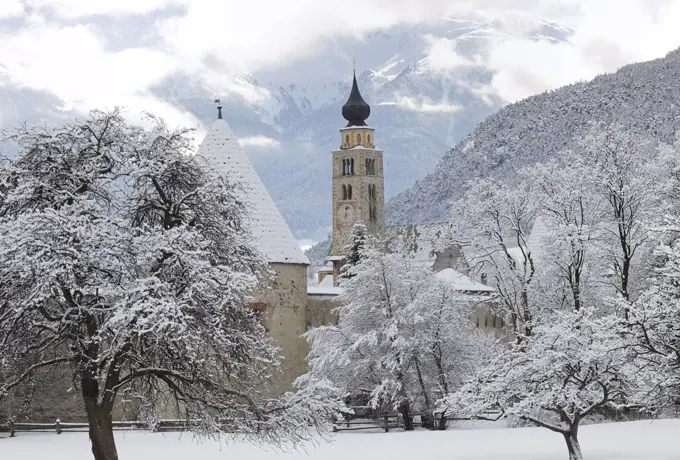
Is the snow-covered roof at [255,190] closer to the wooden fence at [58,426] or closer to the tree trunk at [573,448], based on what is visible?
the wooden fence at [58,426]

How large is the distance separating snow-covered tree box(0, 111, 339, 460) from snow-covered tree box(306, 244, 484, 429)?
15.1 metres

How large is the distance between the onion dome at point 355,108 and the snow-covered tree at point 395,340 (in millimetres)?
74637

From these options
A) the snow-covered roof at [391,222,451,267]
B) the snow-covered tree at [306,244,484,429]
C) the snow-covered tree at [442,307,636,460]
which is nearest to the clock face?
the snow-covered roof at [391,222,451,267]

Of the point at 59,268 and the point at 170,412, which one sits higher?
the point at 59,268

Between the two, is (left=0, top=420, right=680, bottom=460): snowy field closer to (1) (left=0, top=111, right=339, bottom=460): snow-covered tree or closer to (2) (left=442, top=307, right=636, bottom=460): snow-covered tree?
(2) (left=442, top=307, right=636, bottom=460): snow-covered tree

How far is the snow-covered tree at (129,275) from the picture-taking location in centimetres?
1362

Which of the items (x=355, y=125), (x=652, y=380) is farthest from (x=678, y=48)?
(x=652, y=380)

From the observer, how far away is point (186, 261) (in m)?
14.0

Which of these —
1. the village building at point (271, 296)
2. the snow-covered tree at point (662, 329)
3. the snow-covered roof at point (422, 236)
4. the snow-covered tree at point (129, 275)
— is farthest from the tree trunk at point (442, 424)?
the snow-covered roof at point (422, 236)

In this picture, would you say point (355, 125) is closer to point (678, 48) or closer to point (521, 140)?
point (521, 140)

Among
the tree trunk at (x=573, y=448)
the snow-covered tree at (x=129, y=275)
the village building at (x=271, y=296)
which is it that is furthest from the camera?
the village building at (x=271, y=296)

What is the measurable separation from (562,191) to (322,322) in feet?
29.1

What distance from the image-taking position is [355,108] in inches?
4279

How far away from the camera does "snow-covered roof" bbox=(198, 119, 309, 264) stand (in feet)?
92.7
